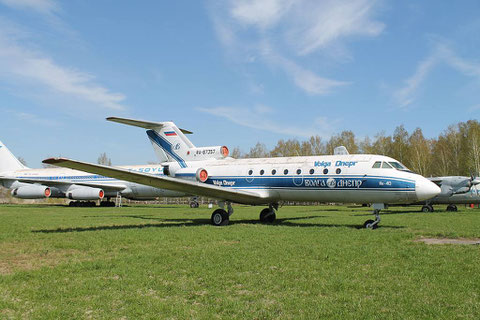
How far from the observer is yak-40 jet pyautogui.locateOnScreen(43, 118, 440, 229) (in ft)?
47.9

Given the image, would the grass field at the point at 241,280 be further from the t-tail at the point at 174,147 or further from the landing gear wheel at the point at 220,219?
the t-tail at the point at 174,147

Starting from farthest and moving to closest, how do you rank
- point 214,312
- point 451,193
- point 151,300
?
1. point 451,193
2. point 151,300
3. point 214,312

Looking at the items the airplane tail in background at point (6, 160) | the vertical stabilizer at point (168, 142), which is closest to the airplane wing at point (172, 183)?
the vertical stabilizer at point (168, 142)

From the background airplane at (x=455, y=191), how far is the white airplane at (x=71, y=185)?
23065 mm

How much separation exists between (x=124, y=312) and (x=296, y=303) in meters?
2.29

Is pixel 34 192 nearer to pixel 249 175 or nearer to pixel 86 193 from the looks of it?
pixel 86 193

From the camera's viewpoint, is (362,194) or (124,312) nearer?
(124,312)

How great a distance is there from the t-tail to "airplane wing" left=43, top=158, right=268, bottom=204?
14.1 feet

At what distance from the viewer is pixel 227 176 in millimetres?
19062

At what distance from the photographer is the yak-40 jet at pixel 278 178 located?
47.9ft

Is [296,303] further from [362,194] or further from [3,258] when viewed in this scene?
[362,194]

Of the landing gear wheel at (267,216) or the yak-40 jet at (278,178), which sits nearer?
the yak-40 jet at (278,178)

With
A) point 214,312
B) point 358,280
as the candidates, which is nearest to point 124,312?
point 214,312

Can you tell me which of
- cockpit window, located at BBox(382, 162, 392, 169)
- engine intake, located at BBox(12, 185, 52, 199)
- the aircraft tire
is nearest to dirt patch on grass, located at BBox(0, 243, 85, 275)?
cockpit window, located at BBox(382, 162, 392, 169)
